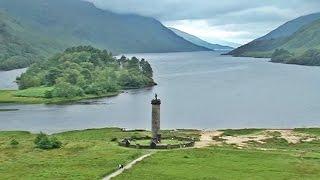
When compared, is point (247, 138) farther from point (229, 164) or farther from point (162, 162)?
point (162, 162)

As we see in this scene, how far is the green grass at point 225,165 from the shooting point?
7862 centimetres

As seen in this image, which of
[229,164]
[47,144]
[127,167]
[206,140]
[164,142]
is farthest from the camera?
[206,140]

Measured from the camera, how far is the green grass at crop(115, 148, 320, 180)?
7862 centimetres

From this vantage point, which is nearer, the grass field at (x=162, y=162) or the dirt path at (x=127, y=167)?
the dirt path at (x=127, y=167)

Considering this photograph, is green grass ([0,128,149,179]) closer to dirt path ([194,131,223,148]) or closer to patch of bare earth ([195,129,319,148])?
dirt path ([194,131,223,148])

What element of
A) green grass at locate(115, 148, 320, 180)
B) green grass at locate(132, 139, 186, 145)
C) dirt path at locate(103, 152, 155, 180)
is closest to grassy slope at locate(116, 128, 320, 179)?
green grass at locate(115, 148, 320, 180)

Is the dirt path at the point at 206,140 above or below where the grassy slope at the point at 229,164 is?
above

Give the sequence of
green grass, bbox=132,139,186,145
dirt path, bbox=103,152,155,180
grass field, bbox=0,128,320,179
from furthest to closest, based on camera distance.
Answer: green grass, bbox=132,139,186,145, grass field, bbox=0,128,320,179, dirt path, bbox=103,152,155,180

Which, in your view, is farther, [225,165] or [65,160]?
[65,160]

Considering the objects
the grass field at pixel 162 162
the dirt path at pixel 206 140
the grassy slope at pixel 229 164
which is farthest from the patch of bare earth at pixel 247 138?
the grassy slope at pixel 229 164

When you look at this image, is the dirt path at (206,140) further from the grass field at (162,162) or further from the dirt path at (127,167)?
the dirt path at (127,167)

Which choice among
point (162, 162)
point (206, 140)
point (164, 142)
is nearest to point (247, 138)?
point (206, 140)

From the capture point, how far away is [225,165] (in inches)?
3415

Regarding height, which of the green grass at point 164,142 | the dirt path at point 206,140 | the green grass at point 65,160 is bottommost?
the green grass at point 65,160
